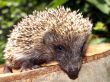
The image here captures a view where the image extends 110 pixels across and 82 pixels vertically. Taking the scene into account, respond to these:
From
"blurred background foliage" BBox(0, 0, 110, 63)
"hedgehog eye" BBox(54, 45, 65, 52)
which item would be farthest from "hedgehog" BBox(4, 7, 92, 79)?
"blurred background foliage" BBox(0, 0, 110, 63)

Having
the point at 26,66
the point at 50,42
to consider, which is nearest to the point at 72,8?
the point at 50,42

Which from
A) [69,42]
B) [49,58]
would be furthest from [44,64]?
[69,42]

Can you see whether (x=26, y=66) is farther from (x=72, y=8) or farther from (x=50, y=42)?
(x=72, y=8)

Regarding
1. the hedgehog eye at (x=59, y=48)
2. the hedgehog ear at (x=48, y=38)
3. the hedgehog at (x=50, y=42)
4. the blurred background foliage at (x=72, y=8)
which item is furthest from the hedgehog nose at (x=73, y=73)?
the blurred background foliage at (x=72, y=8)

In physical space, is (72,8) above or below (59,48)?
below

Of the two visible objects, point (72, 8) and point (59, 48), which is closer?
point (59, 48)

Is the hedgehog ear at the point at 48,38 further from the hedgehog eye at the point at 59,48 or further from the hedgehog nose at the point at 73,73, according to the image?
the hedgehog nose at the point at 73,73
